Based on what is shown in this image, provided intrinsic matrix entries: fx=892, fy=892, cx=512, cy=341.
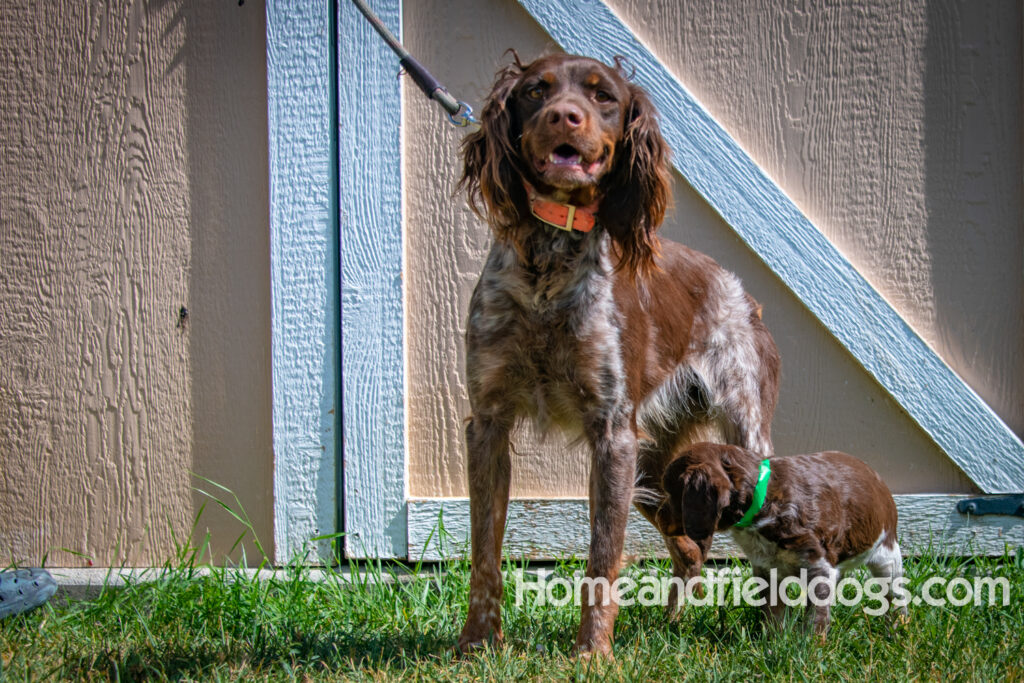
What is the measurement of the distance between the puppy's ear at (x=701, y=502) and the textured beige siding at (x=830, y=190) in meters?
1.29

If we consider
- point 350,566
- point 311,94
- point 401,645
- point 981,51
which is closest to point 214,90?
point 311,94

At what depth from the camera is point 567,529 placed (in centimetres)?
351

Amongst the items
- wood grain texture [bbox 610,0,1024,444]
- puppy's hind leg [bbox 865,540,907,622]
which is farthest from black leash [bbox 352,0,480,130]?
puppy's hind leg [bbox 865,540,907,622]

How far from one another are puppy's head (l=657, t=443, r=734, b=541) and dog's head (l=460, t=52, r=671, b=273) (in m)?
0.62

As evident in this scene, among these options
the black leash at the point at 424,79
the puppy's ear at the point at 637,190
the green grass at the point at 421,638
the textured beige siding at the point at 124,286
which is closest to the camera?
the green grass at the point at 421,638

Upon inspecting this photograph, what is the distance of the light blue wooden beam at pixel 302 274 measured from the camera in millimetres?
3422

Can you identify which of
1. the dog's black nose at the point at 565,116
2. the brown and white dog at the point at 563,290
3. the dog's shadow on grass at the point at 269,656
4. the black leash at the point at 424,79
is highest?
the black leash at the point at 424,79

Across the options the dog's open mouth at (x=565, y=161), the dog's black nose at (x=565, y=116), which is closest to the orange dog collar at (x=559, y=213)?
the dog's open mouth at (x=565, y=161)

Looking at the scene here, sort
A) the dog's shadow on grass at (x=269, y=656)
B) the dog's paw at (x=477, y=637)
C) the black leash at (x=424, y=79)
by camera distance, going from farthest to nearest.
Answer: the black leash at (x=424, y=79)
the dog's paw at (x=477, y=637)
the dog's shadow on grass at (x=269, y=656)

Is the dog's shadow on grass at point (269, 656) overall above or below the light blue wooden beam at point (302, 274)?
below

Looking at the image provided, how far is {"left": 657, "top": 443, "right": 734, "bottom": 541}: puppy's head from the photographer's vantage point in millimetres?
2389

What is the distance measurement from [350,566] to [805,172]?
2374 mm

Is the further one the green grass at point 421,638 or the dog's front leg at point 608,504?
the dog's front leg at point 608,504

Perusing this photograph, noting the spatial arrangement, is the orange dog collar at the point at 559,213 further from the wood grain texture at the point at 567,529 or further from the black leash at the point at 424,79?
the wood grain texture at the point at 567,529
